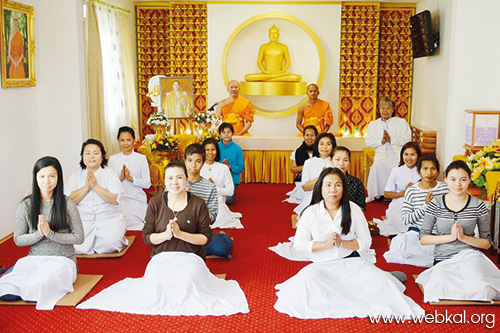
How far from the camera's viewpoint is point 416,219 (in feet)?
18.7

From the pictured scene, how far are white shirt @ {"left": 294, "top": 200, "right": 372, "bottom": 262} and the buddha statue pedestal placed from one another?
655cm

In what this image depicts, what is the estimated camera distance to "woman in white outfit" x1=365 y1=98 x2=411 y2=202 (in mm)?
8703

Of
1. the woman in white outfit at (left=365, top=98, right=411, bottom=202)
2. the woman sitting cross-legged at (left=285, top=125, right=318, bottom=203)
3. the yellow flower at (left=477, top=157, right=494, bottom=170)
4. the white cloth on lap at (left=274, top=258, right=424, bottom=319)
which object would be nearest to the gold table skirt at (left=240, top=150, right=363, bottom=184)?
the woman in white outfit at (left=365, top=98, right=411, bottom=202)

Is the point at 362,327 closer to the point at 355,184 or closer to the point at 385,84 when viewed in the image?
the point at 355,184

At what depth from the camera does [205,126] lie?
9.20 meters

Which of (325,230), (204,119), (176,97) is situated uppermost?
(176,97)

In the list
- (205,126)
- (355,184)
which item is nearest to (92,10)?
(205,126)

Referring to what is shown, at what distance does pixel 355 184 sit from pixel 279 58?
5.78 metres

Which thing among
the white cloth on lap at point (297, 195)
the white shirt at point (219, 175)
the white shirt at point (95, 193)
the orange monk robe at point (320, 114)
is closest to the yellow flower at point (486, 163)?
the white cloth on lap at point (297, 195)

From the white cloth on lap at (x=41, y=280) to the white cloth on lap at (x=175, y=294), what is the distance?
0.26 meters

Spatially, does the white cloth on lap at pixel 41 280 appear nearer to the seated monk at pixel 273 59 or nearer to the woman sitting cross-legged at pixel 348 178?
the woman sitting cross-legged at pixel 348 178

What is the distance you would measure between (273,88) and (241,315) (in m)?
7.11

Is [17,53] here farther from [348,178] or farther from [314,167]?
[348,178]

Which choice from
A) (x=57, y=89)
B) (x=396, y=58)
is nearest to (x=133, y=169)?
(x=57, y=89)
